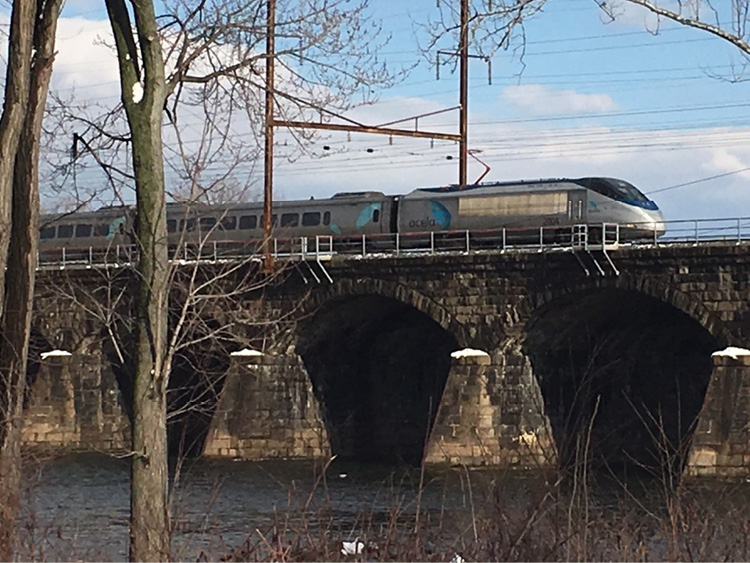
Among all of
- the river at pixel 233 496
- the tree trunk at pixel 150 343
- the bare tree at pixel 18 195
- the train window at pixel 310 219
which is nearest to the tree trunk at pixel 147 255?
the tree trunk at pixel 150 343

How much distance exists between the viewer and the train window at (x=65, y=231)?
5341cm

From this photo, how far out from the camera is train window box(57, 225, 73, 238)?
175 feet

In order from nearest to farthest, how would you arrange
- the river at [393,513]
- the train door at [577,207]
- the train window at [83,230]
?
the river at [393,513]
the train door at [577,207]
the train window at [83,230]

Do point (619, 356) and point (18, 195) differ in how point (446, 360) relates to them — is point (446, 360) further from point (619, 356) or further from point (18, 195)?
Result: point (18, 195)

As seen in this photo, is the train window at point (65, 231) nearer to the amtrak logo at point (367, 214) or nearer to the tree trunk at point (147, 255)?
the amtrak logo at point (367, 214)

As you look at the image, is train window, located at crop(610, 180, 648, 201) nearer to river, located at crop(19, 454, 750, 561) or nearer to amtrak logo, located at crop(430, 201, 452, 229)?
amtrak logo, located at crop(430, 201, 452, 229)

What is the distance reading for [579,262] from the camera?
36.6 meters

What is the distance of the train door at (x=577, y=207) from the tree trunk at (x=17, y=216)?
2854 centimetres

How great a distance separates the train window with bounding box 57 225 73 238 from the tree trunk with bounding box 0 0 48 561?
39.3 m

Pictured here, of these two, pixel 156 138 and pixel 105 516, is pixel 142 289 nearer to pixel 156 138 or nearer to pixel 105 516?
pixel 156 138

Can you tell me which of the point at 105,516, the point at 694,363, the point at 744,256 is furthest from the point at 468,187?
the point at 105,516

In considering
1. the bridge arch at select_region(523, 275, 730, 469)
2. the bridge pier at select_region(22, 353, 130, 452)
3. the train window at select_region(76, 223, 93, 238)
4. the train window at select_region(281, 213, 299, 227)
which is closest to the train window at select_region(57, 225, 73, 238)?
the train window at select_region(76, 223, 93, 238)

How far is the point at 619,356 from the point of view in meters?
42.3

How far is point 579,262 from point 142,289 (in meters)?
24.1
